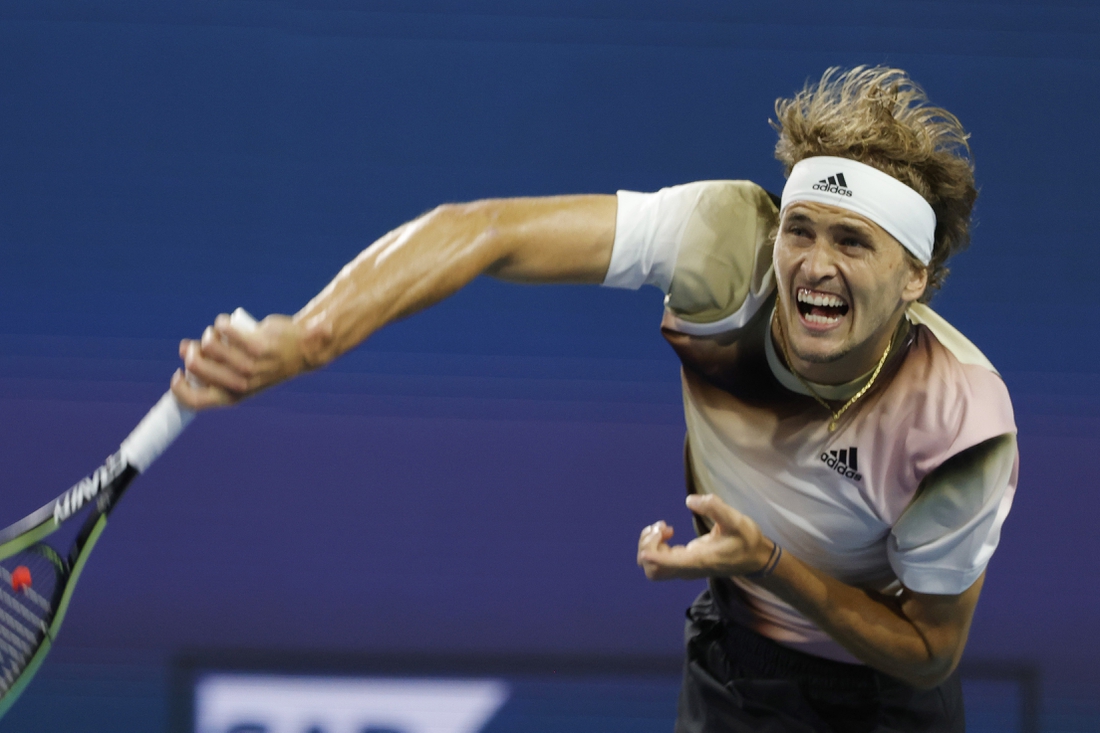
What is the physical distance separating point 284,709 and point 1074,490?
174cm

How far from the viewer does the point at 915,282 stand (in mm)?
1525

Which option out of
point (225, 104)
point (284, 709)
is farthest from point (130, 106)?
point (284, 709)

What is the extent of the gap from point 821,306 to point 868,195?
146 millimetres

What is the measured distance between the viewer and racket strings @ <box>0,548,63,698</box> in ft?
4.69

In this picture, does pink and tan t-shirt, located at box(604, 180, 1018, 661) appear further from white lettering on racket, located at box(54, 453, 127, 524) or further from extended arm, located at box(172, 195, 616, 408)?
white lettering on racket, located at box(54, 453, 127, 524)

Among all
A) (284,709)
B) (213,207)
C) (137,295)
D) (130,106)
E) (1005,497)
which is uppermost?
(130,106)

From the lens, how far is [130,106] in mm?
2576

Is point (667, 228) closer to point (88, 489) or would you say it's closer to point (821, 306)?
point (821, 306)

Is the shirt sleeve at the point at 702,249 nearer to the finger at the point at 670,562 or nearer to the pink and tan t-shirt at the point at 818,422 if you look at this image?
the pink and tan t-shirt at the point at 818,422

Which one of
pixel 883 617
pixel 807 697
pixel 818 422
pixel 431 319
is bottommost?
pixel 807 697

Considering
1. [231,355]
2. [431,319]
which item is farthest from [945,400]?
A: [431,319]

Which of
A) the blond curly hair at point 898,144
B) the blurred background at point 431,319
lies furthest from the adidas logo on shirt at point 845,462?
the blurred background at point 431,319

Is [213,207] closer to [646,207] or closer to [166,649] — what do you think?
[166,649]

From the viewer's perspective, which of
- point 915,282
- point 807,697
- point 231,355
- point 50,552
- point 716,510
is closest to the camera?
point 231,355
